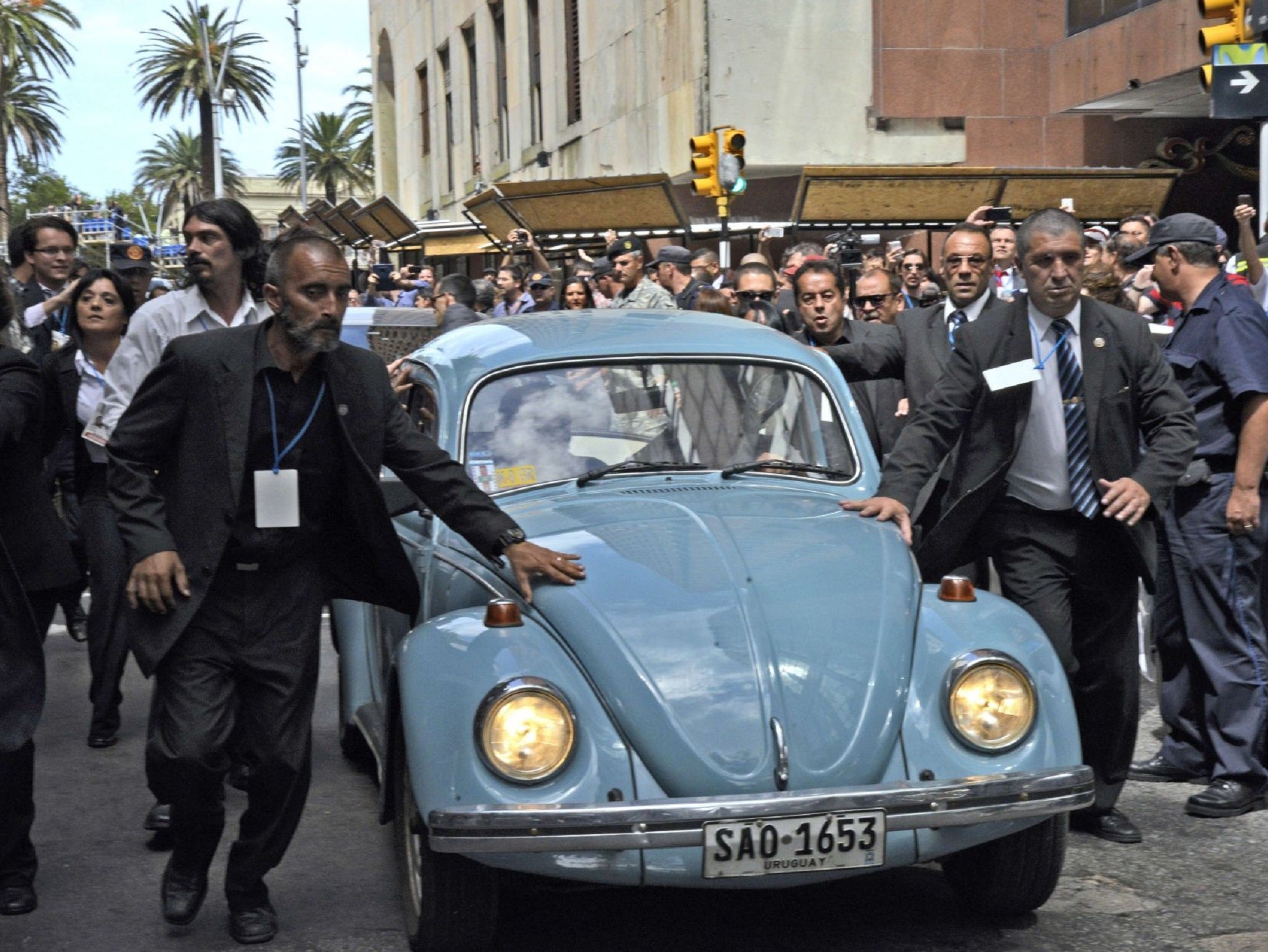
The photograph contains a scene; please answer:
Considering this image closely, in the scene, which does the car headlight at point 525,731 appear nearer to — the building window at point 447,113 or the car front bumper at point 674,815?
the car front bumper at point 674,815

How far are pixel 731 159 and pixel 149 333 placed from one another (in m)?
12.3

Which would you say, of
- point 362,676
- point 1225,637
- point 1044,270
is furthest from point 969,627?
point 362,676

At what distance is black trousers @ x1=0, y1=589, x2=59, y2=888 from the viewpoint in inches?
215

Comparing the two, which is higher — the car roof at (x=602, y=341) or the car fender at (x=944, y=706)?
the car roof at (x=602, y=341)

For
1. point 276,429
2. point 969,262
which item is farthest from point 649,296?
point 276,429

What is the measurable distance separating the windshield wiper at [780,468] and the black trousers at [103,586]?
102 inches

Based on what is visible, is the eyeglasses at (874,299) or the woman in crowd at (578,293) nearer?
the eyeglasses at (874,299)

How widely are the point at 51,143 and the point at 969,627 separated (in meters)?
64.6

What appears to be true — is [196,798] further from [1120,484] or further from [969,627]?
[1120,484]

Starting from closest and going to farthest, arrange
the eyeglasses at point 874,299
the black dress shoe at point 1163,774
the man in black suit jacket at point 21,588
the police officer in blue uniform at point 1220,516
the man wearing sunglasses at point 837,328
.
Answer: the man in black suit jacket at point 21,588 < the police officer in blue uniform at point 1220,516 < the black dress shoe at point 1163,774 < the man wearing sunglasses at point 837,328 < the eyeglasses at point 874,299

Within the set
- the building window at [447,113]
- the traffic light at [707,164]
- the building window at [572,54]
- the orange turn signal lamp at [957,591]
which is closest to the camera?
the orange turn signal lamp at [957,591]

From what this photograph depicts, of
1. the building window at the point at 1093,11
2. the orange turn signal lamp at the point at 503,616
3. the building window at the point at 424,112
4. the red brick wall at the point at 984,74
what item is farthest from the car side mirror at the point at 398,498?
the building window at the point at 424,112

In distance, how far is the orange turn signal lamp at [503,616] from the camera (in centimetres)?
478

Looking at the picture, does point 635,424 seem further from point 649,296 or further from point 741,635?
point 649,296
